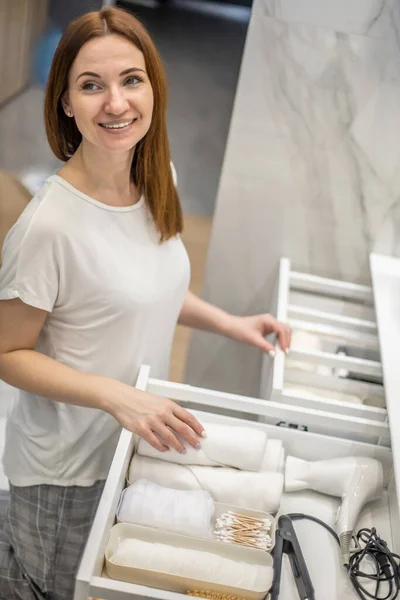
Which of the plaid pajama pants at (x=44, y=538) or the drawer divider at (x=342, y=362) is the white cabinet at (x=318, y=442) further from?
the plaid pajama pants at (x=44, y=538)

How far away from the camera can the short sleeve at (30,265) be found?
3.75 ft

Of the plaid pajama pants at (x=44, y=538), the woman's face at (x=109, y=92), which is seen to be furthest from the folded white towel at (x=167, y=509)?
the woman's face at (x=109, y=92)

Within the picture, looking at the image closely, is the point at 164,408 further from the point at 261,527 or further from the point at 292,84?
the point at 292,84

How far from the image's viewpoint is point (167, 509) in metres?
1.11

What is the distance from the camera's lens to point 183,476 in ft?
3.96

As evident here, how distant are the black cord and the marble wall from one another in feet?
2.83

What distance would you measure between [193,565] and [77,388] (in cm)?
35

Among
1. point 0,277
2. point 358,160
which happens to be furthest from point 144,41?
point 358,160

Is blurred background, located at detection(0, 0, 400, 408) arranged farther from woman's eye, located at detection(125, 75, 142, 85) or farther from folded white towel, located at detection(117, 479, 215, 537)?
folded white towel, located at detection(117, 479, 215, 537)

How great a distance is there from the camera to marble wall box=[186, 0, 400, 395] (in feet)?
5.26

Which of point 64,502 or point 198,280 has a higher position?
point 64,502

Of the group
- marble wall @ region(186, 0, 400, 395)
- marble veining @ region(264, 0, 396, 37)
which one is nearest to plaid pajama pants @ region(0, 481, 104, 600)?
marble wall @ region(186, 0, 400, 395)

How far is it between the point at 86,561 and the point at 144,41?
0.81m

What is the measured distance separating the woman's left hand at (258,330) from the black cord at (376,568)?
0.48 meters
